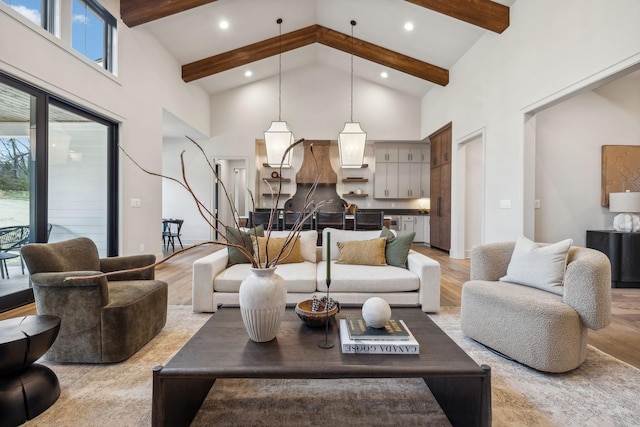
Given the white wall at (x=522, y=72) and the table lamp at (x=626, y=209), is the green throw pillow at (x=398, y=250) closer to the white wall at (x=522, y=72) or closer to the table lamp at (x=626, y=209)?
the white wall at (x=522, y=72)

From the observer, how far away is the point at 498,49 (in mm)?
4527

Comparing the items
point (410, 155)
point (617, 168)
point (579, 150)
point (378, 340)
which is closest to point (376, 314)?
point (378, 340)

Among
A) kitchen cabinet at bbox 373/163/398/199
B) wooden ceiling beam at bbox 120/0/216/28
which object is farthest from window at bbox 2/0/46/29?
kitchen cabinet at bbox 373/163/398/199

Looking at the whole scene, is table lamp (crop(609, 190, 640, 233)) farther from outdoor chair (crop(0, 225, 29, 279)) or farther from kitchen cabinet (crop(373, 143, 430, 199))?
outdoor chair (crop(0, 225, 29, 279))

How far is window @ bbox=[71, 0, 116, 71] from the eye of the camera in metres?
3.55

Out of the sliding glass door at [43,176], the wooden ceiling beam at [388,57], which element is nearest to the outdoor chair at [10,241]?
the sliding glass door at [43,176]

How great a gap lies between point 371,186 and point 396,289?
229 inches

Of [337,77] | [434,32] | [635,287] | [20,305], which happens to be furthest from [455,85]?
[20,305]

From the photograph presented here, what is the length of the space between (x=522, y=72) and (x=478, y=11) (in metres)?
1.10

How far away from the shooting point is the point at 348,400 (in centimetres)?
158

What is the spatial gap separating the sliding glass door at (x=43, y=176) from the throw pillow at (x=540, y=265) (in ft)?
13.8

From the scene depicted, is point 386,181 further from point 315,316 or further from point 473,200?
point 315,316

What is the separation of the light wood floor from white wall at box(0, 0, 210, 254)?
0.76 m

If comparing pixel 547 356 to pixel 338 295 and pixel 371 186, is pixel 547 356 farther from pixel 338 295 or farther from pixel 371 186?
pixel 371 186
